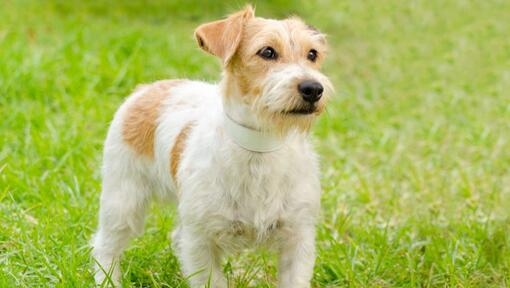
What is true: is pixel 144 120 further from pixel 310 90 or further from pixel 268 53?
pixel 310 90

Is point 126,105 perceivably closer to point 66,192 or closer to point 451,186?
point 66,192

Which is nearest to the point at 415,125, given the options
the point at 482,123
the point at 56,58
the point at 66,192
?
the point at 482,123

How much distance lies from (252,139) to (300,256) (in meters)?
0.62

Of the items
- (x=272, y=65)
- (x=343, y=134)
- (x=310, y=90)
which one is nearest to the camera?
(x=310, y=90)

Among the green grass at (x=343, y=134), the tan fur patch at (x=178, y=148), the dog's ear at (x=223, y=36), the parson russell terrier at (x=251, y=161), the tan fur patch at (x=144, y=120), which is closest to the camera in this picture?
the parson russell terrier at (x=251, y=161)

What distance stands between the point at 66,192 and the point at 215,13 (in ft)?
24.1

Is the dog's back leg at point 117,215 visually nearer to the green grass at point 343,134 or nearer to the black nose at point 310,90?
the green grass at point 343,134

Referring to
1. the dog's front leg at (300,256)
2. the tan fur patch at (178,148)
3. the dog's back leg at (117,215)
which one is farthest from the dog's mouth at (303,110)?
the dog's back leg at (117,215)

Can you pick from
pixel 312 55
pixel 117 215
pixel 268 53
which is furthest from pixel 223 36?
pixel 117 215

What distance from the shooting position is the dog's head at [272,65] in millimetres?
4180

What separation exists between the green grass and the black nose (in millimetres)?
1329

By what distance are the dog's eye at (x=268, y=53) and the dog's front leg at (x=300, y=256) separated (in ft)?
2.77

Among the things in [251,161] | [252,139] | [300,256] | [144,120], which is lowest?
[300,256]

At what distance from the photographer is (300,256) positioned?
14.7 feet
